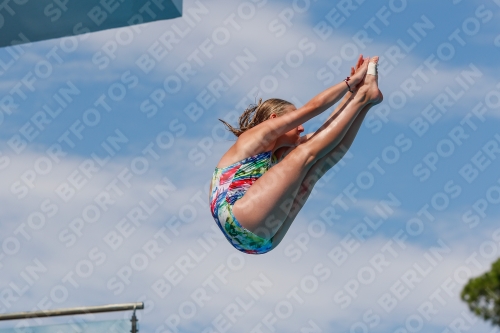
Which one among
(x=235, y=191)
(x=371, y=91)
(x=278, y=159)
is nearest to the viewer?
(x=371, y=91)

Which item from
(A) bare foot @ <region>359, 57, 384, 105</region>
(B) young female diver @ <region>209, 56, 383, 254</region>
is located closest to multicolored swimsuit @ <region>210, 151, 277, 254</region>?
(B) young female diver @ <region>209, 56, 383, 254</region>

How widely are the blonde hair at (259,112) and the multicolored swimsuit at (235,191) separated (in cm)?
27

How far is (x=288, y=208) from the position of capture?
229 inches

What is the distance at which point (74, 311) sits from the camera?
611 centimetres

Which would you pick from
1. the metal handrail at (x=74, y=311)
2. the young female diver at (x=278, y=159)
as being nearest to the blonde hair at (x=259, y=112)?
the young female diver at (x=278, y=159)

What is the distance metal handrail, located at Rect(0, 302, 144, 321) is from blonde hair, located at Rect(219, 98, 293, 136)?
4.31 feet

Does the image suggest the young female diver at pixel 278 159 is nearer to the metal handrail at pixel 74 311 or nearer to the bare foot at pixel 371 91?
the bare foot at pixel 371 91

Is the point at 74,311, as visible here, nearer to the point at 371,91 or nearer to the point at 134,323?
the point at 134,323

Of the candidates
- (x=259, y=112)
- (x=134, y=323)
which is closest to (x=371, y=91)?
(x=259, y=112)

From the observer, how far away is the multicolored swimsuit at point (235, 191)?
5949mm

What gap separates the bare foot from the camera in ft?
18.9

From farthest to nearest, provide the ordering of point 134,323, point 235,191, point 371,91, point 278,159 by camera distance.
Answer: point 278,159, point 235,191, point 134,323, point 371,91

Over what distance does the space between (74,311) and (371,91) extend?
94.0 inches

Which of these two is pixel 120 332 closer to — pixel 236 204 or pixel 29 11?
pixel 236 204
